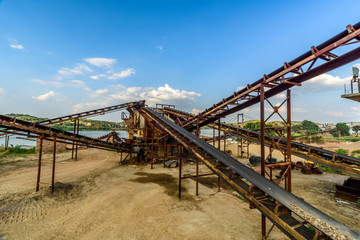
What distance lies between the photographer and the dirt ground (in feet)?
20.9

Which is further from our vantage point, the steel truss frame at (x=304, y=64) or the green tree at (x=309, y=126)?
the green tree at (x=309, y=126)

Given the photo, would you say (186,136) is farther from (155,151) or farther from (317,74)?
(155,151)

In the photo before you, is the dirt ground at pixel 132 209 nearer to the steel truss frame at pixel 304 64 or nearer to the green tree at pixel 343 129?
the steel truss frame at pixel 304 64

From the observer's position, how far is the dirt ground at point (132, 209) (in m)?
6.36

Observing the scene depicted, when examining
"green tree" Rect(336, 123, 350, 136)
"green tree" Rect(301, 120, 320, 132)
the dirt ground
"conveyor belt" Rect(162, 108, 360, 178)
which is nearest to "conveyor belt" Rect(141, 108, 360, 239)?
the dirt ground

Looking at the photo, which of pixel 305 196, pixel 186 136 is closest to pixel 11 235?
pixel 186 136

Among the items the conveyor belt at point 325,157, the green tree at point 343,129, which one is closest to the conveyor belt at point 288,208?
the conveyor belt at point 325,157

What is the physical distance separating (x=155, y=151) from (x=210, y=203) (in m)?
12.2

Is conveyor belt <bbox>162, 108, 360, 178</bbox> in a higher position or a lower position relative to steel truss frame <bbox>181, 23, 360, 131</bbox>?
lower

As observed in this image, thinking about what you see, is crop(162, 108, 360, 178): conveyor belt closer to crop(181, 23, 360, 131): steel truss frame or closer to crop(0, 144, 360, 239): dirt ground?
crop(0, 144, 360, 239): dirt ground

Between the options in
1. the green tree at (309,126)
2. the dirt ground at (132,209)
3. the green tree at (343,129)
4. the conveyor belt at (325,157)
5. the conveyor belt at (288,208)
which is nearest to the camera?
the conveyor belt at (288,208)

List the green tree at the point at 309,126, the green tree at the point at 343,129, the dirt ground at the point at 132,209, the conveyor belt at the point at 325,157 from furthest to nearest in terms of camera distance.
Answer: the green tree at the point at 309,126 < the green tree at the point at 343,129 < the conveyor belt at the point at 325,157 < the dirt ground at the point at 132,209

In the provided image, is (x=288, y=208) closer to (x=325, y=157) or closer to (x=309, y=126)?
(x=325, y=157)

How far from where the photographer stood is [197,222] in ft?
23.3
